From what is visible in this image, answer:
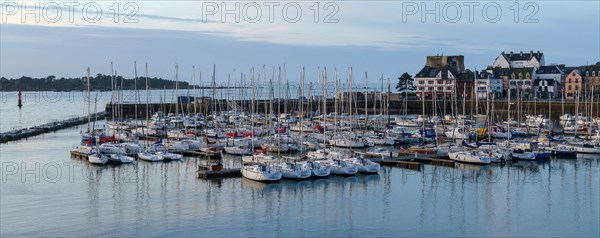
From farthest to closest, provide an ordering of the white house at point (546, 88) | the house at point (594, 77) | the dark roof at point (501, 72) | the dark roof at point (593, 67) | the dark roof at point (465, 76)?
the dark roof at point (465, 76) → the dark roof at point (501, 72) → the white house at point (546, 88) → the dark roof at point (593, 67) → the house at point (594, 77)

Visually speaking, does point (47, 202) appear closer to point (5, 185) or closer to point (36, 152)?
point (5, 185)

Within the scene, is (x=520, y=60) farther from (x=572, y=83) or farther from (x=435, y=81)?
(x=435, y=81)

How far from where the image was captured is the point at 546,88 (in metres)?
92.8

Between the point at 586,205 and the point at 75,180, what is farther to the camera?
the point at 75,180

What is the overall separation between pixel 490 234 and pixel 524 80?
226ft

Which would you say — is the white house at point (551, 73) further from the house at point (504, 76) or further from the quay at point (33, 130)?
the quay at point (33, 130)

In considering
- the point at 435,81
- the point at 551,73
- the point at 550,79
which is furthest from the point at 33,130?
the point at 551,73

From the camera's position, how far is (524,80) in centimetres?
9281

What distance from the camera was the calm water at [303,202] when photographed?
28.4 metres

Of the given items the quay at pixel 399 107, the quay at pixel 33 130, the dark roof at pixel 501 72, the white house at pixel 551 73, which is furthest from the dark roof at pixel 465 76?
the quay at pixel 33 130

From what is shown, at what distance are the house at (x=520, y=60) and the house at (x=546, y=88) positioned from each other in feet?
18.7

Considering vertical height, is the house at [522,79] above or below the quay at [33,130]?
above

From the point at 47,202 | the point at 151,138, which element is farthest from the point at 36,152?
the point at 47,202

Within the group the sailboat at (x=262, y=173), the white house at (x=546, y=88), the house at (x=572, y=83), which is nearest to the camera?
the sailboat at (x=262, y=173)
